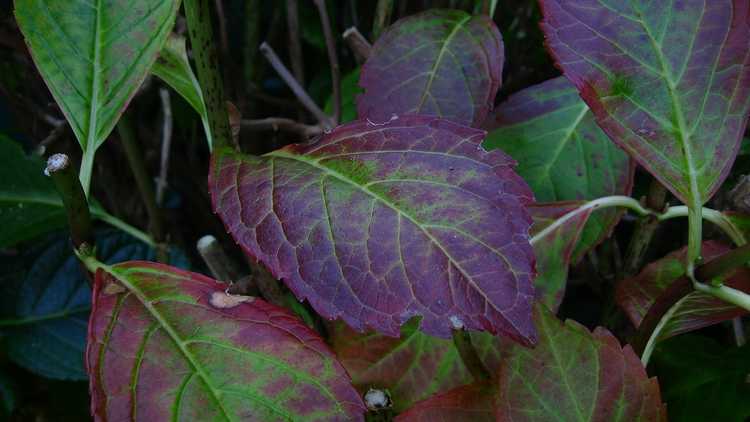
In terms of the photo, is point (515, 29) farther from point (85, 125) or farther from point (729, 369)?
point (85, 125)

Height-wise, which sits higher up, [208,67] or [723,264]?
[208,67]

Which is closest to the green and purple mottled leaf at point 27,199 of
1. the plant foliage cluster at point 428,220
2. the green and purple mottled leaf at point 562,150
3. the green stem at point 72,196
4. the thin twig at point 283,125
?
the plant foliage cluster at point 428,220

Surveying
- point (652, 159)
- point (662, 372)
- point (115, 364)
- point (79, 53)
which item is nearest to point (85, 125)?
point (79, 53)

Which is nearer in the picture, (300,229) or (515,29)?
(300,229)

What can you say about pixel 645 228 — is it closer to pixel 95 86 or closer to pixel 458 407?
pixel 458 407

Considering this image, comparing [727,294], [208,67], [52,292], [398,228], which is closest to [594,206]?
[727,294]

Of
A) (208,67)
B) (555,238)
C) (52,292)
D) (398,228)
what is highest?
(208,67)
